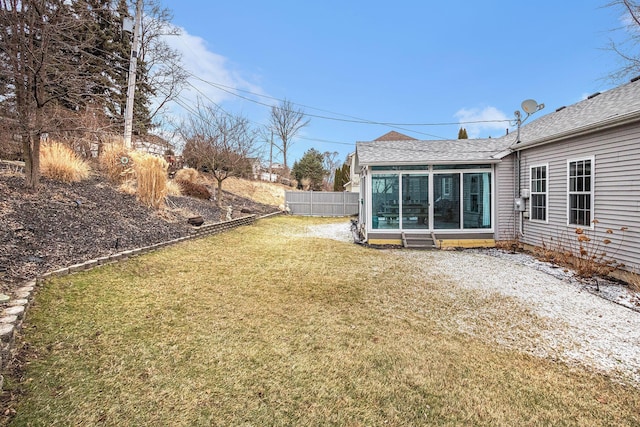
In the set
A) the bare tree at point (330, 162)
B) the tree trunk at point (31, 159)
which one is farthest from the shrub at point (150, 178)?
the bare tree at point (330, 162)

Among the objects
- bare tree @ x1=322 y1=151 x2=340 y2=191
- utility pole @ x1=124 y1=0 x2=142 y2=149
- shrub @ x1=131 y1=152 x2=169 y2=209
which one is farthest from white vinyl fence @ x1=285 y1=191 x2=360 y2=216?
bare tree @ x1=322 y1=151 x2=340 y2=191

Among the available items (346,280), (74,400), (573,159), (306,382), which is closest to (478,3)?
(573,159)

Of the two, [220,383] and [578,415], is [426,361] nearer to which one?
[578,415]

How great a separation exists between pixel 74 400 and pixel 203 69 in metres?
17.5

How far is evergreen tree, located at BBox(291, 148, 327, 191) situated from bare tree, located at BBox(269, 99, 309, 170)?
2129 millimetres

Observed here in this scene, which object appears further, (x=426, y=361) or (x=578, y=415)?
(x=426, y=361)

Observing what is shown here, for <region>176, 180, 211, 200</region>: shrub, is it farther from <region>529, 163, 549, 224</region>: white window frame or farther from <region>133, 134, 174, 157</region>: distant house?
<region>529, 163, 549, 224</region>: white window frame

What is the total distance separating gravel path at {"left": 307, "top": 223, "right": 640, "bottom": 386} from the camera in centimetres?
286

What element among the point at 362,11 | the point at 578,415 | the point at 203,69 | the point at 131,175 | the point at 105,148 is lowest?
the point at 578,415

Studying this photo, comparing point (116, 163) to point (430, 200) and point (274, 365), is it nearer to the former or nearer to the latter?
point (274, 365)

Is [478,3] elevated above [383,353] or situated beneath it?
elevated above

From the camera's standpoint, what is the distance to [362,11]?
44.0 ft

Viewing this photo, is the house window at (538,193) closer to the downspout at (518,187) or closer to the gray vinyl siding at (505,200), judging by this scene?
the downspout at (518,187)

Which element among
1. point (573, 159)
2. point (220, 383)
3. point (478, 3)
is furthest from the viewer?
Answer: point (478, 3)
